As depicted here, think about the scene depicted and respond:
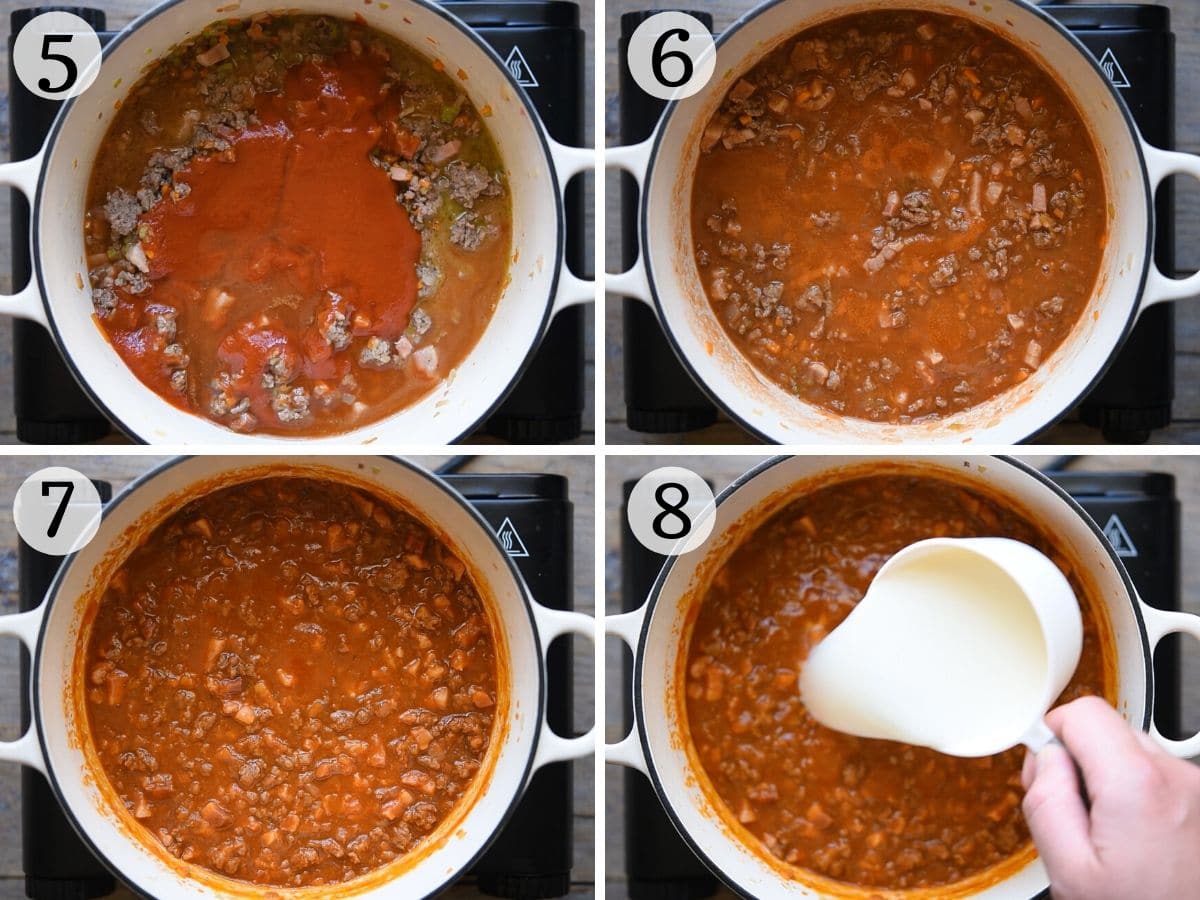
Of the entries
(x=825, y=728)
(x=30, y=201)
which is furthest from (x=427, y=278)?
(x=825, y=728)

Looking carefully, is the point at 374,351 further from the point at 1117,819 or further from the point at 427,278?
the point at 1117,819

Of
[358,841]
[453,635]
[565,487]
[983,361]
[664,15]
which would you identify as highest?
[664,15]

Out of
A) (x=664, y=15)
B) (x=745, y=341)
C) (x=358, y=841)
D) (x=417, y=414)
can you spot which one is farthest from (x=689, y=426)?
(x=358, y=841)

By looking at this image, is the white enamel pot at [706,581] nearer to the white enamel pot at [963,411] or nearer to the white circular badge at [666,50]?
the white enamel pot at [963,411]

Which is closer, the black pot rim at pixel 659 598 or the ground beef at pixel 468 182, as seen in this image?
the black pot rim at pixel 659 598

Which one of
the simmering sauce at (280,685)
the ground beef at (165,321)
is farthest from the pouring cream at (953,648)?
the ground beef at (165,321)

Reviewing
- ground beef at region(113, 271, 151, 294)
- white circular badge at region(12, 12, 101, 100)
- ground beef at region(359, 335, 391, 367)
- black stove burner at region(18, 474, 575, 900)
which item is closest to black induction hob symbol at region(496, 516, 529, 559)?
black stove burner at region(18, 474, 575, 900)

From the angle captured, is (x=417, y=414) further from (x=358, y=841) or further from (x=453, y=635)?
(x=358, y=841)

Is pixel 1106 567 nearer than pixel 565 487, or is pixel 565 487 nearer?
pixel 1106 567
